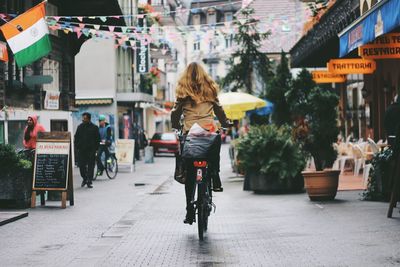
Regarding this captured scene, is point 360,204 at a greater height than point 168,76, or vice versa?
point 168,76

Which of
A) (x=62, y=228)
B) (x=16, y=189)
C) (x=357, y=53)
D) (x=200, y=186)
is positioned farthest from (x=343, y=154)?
(x=200, y=186)

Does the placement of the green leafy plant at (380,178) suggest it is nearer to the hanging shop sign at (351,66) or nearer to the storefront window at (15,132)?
the hanging shop sign at (351,66)

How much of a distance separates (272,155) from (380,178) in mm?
3329

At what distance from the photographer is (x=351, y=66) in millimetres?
19750

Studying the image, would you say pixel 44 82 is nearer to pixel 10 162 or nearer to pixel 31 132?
Result: pixel 31 132

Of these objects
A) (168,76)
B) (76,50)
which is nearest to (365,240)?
(76,50)

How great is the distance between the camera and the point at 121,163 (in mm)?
28922

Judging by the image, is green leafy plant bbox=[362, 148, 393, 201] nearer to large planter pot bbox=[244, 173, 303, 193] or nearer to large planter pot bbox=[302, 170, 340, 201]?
large planter pot bbox=[302, 170, 340, 201]

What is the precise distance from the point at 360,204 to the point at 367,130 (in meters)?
13.5

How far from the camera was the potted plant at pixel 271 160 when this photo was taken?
15.8 m

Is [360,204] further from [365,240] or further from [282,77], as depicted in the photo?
[282,77]

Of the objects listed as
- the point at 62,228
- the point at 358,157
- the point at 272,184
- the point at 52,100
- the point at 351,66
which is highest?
the point at 351,66

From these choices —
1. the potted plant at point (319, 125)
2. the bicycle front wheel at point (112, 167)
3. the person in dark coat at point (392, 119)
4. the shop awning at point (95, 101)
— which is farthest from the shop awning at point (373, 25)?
the shop awning at point (95, 101)

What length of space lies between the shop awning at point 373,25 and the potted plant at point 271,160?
2456 mm
